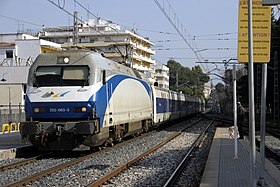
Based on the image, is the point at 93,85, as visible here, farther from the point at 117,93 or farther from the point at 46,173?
the point at 46,173

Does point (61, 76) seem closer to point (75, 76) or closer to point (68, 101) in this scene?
point (75, 76)

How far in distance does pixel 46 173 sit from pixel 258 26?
6932 mm

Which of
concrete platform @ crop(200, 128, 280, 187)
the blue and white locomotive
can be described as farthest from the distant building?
concrete platform @ crop(200, 128, 280, 187)

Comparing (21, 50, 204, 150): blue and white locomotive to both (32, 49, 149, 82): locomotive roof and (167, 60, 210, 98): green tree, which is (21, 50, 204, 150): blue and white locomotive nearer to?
(32, 49, 149, 82): locomotive roof

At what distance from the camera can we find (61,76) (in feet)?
53.5

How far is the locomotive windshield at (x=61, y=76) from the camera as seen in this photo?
1617 centimetres

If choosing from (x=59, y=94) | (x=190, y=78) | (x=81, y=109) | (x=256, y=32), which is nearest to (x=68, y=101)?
(x=59, y=94)

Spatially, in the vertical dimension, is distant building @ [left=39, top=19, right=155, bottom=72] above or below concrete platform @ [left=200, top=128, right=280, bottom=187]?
above

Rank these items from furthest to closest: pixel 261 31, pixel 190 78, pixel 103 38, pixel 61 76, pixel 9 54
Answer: pixel 190 78 → pixel 103 38 → pixel 9 54 → pixel 61 76 → pixel 261 31

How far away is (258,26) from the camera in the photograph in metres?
8.05

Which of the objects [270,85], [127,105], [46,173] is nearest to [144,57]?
[270,85]

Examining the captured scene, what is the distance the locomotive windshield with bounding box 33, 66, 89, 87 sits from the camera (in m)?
16.2

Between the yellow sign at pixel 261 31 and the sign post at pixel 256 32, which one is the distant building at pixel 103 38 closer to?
the sign post at pixel 256 32

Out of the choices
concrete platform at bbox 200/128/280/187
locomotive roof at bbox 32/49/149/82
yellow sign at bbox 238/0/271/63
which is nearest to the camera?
yellow sign at bbox 238/0/271/63
